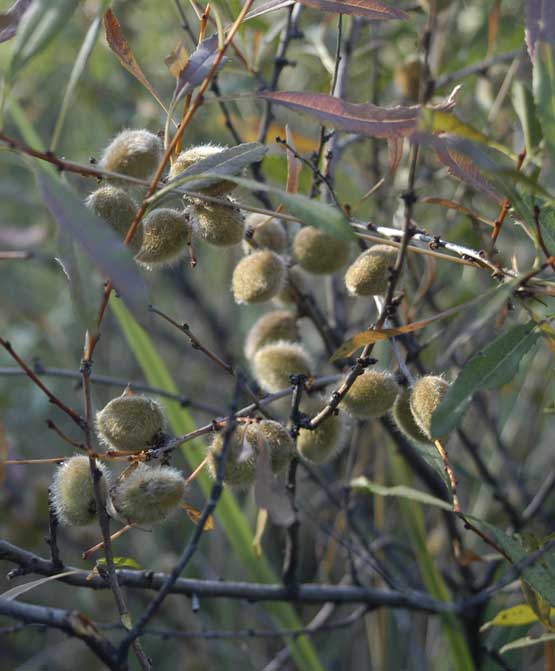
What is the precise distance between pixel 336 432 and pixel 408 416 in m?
0.13

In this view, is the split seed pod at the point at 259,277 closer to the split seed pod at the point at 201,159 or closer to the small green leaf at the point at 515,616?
the split seed pod at the point at 201,159

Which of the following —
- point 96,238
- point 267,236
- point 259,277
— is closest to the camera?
point 96,238

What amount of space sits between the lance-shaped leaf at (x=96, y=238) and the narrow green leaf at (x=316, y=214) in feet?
0.59

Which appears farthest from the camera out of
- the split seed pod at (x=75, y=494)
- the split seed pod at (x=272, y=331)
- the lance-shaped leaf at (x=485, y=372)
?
the split seed pod at (x=272, y=331)

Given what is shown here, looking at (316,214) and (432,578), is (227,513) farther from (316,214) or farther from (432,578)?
(316,214)

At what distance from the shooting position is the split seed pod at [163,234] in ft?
3.58

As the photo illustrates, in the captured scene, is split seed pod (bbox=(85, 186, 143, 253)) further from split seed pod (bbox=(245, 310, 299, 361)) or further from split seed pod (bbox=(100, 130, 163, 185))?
split seed pod (bbox=(245, 310, 299, 361))

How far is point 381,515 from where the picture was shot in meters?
2.20

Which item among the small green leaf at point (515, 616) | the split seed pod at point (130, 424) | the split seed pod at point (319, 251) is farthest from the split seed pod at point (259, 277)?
the small green leaf at point (515, 616)

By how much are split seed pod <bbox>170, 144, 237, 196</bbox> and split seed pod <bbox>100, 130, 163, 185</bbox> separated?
1.3 inches

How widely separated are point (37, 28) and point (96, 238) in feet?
0.73

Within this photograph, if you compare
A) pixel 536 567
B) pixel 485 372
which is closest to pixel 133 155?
pixel 485 372

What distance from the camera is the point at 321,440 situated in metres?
1.23

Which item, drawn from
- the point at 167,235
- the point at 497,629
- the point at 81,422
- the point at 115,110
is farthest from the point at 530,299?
the point at 115,110
